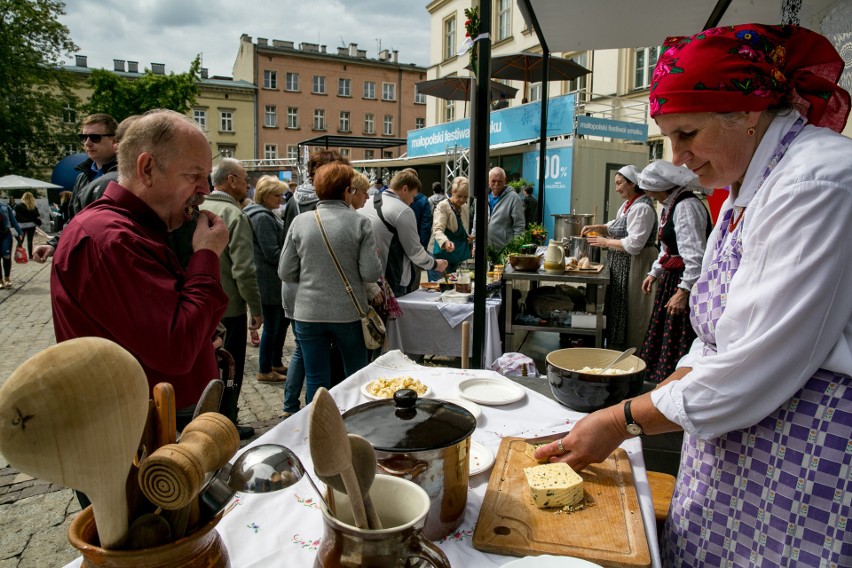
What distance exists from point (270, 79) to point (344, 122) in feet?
23.1

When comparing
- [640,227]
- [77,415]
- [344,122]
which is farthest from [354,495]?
[344,122]

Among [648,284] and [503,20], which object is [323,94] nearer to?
[503,20]

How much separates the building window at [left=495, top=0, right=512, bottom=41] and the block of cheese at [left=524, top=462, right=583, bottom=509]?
24.5 metres

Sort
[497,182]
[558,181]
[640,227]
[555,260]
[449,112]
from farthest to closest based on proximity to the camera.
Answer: [449,112], [558,181], [497,182], [640,227], [555,260]

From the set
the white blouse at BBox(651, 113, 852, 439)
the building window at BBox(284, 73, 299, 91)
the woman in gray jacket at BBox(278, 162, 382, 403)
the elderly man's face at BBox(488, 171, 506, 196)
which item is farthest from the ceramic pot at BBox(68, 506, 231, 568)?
the building window at BBox(284, 73, 299, 91)

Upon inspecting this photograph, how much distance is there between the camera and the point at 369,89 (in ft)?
161

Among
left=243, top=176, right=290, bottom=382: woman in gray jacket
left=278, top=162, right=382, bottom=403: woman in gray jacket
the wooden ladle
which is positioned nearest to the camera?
the wooden ladle

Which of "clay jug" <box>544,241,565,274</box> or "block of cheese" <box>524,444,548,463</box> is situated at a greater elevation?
"clay jug" <box>544,241,565,274</box>

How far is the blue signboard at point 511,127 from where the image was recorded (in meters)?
12.6

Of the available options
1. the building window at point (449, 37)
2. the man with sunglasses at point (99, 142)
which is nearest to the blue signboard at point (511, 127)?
the man with sunglasses at point (99, 142)

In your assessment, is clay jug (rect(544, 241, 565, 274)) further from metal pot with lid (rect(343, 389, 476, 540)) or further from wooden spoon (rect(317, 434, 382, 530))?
wooden spoon (rect(317, 434, 382, 530))

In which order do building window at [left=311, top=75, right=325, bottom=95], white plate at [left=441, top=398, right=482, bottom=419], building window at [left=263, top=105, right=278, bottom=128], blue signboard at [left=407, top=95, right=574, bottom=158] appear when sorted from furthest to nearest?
building window at [left=311, top=75, right=325, bottom=95]
building window at [left=263, top=105, right=278, bottom=128]
blue signboard at [left=407, top=95, right=574, bottom=158]
white plate at [left=441, top=398, right=482, bottom=419]

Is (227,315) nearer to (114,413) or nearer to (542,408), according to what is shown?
(542,408)

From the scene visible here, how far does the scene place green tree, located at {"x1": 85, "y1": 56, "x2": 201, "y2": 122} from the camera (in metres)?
22.0
